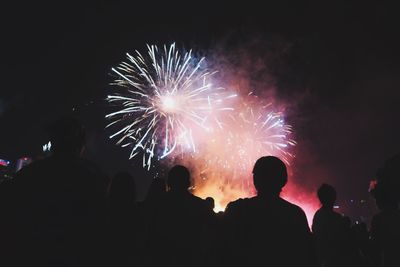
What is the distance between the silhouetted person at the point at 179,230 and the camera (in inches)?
156

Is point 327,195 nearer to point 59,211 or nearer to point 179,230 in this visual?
point 179,230

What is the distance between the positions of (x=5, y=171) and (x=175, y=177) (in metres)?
49.7

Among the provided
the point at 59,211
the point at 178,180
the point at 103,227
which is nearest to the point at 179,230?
the point at 178,180

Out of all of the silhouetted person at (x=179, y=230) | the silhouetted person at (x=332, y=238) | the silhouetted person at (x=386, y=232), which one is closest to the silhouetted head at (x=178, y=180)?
the silhouetted person at (x=179, y=230)

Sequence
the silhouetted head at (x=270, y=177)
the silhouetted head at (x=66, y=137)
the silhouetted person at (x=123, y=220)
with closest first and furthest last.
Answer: the silhouetted person at (x=123, y=220) < the silhouetted head at (x=66, y=137) < the silhouetted head at (x=270, y=177)

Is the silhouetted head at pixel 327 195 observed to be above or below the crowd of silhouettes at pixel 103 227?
above

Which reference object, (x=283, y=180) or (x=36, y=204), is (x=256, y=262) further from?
(x=36, y=204)

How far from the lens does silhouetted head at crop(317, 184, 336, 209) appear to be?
538 cm

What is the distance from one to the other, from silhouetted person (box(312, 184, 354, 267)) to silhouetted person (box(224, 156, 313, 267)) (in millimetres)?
2235

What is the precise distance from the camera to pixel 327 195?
543 centimetres

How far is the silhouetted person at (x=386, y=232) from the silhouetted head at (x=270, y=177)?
244 centimetres

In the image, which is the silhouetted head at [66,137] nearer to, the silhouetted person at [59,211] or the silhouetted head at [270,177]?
the silhouetted person at [59,211]

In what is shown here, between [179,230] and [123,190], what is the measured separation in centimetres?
87

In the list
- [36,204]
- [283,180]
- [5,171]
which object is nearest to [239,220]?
[283,180]
